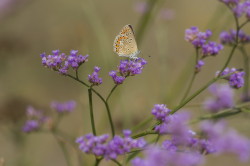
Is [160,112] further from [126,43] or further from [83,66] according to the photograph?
[83,66]

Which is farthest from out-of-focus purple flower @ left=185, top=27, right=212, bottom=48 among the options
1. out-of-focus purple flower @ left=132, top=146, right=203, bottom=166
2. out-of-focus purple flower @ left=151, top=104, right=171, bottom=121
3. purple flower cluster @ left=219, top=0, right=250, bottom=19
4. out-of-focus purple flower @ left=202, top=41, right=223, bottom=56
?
out-of-focus purple flower @ left=132, top=146, right=203, bottom=166

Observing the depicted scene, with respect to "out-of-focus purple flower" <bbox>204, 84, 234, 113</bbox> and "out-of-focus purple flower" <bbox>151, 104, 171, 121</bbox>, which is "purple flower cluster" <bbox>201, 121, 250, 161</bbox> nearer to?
"out-of-focus purple flower" <bbox>151, 104, 171, 121</bbox>


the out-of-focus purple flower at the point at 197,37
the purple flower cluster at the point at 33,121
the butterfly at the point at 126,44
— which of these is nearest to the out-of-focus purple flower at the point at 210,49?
the out-of-focus purple flower at the point at 197,37

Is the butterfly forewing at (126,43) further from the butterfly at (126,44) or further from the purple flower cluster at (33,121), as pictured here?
the purple flower cluster at (33,121)

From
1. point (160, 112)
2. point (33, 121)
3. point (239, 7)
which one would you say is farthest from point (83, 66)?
point (160, 112)

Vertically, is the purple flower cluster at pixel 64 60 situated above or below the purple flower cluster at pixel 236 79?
above
